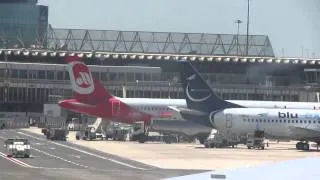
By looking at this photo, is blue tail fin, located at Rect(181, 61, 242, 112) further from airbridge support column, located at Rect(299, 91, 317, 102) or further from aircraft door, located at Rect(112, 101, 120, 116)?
airbridge support column, located at Rect(299, 91, 317, 102)

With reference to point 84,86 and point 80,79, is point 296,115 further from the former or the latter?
point 80,79

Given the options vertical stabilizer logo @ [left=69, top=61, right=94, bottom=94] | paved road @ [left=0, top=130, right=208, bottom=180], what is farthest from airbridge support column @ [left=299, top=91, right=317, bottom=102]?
paved road @ [left=0, top=130, right=208, bottom=180]

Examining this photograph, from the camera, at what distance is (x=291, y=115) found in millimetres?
71938

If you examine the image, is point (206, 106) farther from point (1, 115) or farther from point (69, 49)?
point (69, 49)

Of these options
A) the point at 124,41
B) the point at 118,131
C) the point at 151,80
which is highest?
the point at 124,41

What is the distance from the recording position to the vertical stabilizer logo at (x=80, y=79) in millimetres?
89875

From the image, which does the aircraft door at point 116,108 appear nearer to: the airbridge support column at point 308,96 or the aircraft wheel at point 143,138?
the aircraft wheel at point 143,138

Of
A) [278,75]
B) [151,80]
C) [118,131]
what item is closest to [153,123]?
[118,131]

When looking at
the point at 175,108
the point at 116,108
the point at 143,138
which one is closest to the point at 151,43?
the point at 116,108

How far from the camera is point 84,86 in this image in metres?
90.1

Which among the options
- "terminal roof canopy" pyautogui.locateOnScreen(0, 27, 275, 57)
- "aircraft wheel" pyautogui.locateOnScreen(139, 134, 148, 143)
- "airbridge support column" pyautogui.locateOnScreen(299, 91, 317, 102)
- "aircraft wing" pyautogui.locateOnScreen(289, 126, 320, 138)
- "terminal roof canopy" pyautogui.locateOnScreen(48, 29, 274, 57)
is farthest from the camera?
"terminal roof canopy" pyautogui.locateOnScreen(48, 29, 274, 57)

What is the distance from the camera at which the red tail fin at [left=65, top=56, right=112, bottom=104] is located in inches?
→ 3479

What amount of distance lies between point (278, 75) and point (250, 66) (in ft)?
30.6

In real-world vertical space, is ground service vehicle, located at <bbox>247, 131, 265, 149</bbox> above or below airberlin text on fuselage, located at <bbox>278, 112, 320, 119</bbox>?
below
